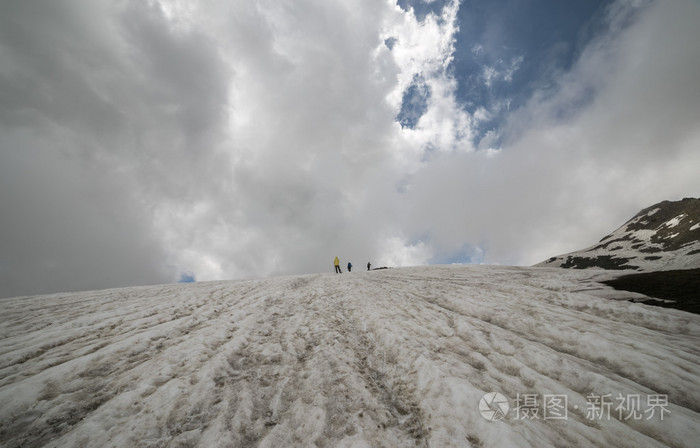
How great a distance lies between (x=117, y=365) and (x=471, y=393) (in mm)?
12062

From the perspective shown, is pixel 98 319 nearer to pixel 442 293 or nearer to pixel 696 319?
pixel 442 293

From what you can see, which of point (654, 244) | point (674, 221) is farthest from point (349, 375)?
point (674, 221)

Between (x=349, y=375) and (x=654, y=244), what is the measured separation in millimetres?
93898

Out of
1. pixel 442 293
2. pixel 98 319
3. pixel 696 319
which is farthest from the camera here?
pixel 442 293

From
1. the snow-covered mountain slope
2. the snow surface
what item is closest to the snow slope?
the snow-covered mountain slope

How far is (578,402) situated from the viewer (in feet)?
23.3

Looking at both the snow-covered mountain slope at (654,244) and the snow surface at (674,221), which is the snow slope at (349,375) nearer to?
the snow-covered mountain slope at (654,244)

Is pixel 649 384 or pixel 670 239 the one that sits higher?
pixel 670 239

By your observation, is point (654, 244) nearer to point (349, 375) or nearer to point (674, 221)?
point (674, 221)

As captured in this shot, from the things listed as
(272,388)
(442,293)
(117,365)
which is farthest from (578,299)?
(117,365)

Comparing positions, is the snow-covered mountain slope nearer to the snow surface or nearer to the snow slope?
the snow surface

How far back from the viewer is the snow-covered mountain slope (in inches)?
1933

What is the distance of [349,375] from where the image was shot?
8.66 meters

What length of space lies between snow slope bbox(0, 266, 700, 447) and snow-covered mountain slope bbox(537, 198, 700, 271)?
51.6 m
